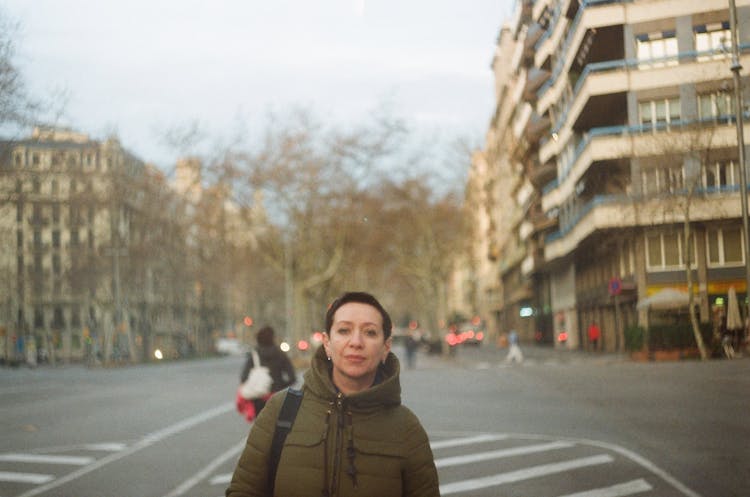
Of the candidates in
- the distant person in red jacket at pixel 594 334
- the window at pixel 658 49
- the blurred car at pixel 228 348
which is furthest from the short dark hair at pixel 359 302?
the blurred car at pixel 228 348

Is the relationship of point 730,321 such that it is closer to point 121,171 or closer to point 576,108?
point 576,108

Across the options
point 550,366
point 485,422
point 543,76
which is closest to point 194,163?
point 550,366

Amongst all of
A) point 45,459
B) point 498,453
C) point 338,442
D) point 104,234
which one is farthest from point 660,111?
→ point 104,234

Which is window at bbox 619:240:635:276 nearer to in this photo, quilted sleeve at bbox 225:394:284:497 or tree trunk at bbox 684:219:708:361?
tree trunk at bbox 684:219:708:361

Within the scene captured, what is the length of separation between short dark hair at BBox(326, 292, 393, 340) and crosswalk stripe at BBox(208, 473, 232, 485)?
747 centimetres

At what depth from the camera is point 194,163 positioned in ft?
200

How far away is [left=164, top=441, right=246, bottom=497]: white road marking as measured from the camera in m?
11.0

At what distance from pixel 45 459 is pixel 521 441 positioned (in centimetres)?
640

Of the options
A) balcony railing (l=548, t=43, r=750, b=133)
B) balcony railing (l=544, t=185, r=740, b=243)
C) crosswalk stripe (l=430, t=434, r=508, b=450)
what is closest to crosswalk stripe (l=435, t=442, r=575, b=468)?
crosswalk stripe (l=430, t=434, r=508, b=450)

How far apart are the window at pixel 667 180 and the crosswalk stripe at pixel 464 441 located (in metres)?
5.63

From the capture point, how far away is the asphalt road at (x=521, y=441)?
1066 cm

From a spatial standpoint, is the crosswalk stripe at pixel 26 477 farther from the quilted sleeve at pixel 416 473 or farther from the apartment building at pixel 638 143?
the quilted sleeve at pixel 416 473

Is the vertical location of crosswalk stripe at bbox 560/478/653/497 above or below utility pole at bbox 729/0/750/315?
below

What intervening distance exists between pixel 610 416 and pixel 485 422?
2072mm
